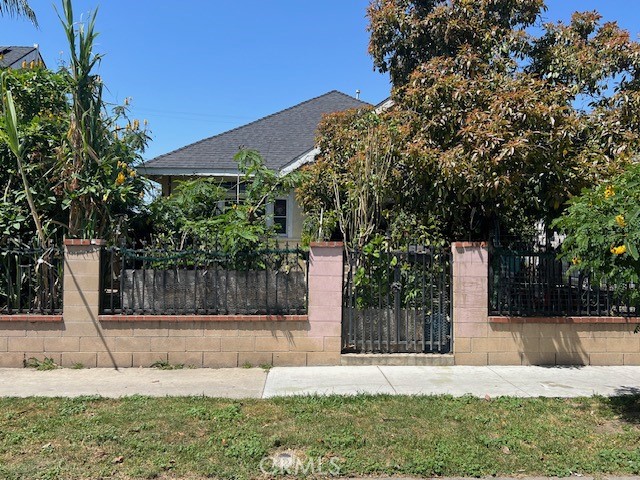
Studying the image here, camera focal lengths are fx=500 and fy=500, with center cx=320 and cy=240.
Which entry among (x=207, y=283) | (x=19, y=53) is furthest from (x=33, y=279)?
(x=19, y=53)

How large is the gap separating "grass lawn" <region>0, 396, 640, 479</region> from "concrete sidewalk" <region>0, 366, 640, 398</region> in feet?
1.25

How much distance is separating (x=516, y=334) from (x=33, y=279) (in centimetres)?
709

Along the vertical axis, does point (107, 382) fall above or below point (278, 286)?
below

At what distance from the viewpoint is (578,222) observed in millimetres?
4734

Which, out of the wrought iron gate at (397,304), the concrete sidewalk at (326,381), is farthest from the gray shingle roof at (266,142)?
the concrete sidewalk at (326,381)

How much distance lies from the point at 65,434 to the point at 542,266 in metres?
6.47

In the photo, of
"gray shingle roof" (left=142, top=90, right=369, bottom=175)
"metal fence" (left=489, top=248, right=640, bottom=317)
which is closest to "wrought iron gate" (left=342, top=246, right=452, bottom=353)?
"metal fence" (left=489, top=248, right=640, bottom=317)

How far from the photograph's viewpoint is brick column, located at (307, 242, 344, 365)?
7.12 metres

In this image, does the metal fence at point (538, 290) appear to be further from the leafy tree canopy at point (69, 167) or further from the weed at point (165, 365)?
the leafy tree canopy at point (69, 167)

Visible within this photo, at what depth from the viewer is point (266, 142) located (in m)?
13.4

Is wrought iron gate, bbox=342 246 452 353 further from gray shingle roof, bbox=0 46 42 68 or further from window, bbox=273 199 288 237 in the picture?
gray shingle roof, bbox=0 46 42 68

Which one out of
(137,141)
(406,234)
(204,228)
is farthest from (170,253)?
(406,234)

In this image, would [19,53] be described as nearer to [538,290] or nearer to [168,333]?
[168,333]

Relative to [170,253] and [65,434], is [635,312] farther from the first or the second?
[65,434]
